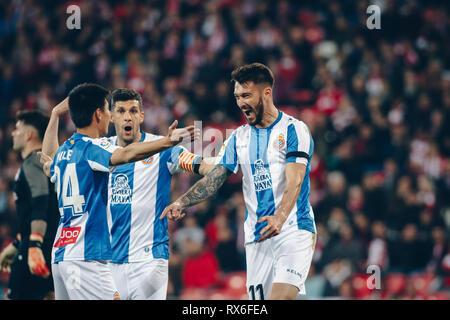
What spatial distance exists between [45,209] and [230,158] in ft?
6.87

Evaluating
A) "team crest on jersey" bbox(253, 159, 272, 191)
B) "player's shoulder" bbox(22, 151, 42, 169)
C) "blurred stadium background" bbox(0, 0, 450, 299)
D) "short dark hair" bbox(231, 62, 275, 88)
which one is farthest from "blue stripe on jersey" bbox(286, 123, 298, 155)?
"blurred stadium background" bbox(0, 0, 450, 299)

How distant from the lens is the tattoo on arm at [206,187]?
6.46m

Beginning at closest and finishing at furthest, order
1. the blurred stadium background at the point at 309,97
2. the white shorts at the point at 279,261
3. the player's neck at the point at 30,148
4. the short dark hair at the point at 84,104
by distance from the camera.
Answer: the short dark hair at the point at 84,104
the white shorts at the point at 279,261
the player's neck at the point at 30,148
the blurred stadium background at the point at 309,97

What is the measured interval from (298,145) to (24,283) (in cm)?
338

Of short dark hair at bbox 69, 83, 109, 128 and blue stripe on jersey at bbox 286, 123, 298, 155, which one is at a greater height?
short dark hair at bbox 69, 83, 109, 128

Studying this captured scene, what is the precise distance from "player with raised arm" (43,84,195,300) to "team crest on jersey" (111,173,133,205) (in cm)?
87

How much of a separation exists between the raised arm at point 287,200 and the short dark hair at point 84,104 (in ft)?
5.78

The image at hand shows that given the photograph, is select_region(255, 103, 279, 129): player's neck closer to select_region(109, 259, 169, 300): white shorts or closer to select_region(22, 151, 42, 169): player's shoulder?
select_region(109, 259, 169, 300): white shorts

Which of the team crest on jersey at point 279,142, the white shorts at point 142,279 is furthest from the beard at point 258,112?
the white shorts at point 142,279

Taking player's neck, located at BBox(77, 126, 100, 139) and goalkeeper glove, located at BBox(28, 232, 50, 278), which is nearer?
player's neck, located at BBox(77, 126, 100, 139)

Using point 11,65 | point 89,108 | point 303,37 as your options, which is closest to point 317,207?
point 303,37

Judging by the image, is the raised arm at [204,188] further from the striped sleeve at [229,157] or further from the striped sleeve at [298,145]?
the striped sleeve at [298,145]

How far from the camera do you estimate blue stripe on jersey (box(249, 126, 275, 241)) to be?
6.42 metres
